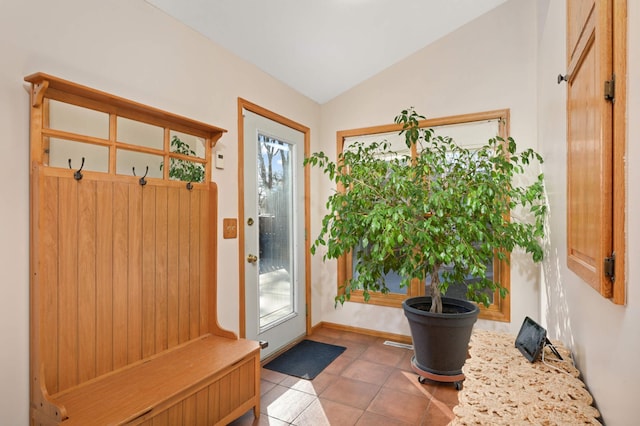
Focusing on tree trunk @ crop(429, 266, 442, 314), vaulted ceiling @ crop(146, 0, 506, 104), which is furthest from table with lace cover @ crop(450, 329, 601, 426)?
vaulted ceiling @ crop(146, 0, 506, 104)

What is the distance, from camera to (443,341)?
2.50 m

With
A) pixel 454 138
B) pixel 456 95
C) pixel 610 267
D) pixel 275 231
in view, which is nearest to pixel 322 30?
pixel 456 95

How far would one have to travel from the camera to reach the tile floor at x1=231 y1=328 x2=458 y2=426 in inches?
84.4

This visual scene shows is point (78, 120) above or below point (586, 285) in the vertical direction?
above

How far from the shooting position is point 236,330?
2.61 meters

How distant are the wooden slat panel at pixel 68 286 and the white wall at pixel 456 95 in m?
2.29

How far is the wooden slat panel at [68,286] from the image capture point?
5.13ft

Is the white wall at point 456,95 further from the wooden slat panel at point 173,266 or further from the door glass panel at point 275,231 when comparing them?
the wooden slat panel at point 173,266

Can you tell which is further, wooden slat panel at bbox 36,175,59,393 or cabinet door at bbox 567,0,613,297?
wooden slat panel at bbox 36,175,59,393

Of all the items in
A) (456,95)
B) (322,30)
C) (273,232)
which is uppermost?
(322,30)

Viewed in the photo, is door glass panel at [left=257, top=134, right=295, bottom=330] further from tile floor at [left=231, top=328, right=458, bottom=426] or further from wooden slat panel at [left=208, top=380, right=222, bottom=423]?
wooden slat panel at [left=208, top=380, right=222, bottom=423]

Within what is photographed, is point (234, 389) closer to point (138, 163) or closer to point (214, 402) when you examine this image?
point (214, 402)

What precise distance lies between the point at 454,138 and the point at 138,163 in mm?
2521

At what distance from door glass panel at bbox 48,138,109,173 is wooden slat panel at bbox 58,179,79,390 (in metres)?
0.10
